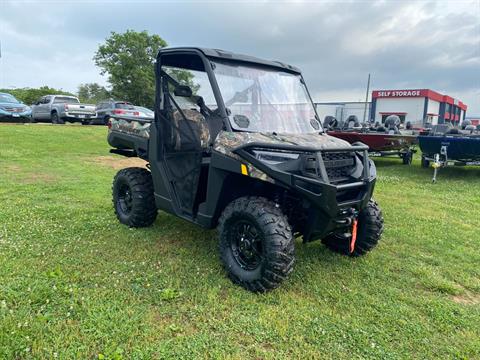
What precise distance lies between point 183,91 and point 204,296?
197cm

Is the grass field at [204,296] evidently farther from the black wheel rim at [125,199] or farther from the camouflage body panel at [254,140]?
the camouflage body panel at [254,140]

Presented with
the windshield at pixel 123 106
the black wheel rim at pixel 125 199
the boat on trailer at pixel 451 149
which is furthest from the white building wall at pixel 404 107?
the black wheel rim at pixel 125 199

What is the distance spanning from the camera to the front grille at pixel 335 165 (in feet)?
10.1

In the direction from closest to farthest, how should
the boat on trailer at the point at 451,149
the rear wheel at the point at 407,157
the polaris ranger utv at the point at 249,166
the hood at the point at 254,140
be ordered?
the polaris ranger utv at the point at 249,166 < the hood at the point at 254,140 < the boat on trailer at the point at 451,149 < the rear wheel at the point at 407,157

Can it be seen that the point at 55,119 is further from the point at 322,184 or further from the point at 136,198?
the point at 322,184

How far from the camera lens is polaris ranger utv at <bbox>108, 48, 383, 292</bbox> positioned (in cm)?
310

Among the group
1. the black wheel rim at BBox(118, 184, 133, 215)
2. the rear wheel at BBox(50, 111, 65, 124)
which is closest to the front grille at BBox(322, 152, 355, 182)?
the black wheel rim at BBox(118, 184, 133, 215)

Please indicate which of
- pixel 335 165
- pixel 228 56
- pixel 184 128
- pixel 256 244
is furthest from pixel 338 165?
pixel 184 128

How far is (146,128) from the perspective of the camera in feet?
14.8

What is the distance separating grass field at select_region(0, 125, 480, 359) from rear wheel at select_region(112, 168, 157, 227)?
14cm

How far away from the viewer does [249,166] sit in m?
3.16

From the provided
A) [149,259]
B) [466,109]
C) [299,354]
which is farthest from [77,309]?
[466,109]

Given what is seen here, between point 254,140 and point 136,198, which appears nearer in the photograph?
point 254,140

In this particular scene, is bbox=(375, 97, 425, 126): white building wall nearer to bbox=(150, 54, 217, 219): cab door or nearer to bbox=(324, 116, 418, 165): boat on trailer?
bbox=(324, 116, 418, 165): boat on trailer
